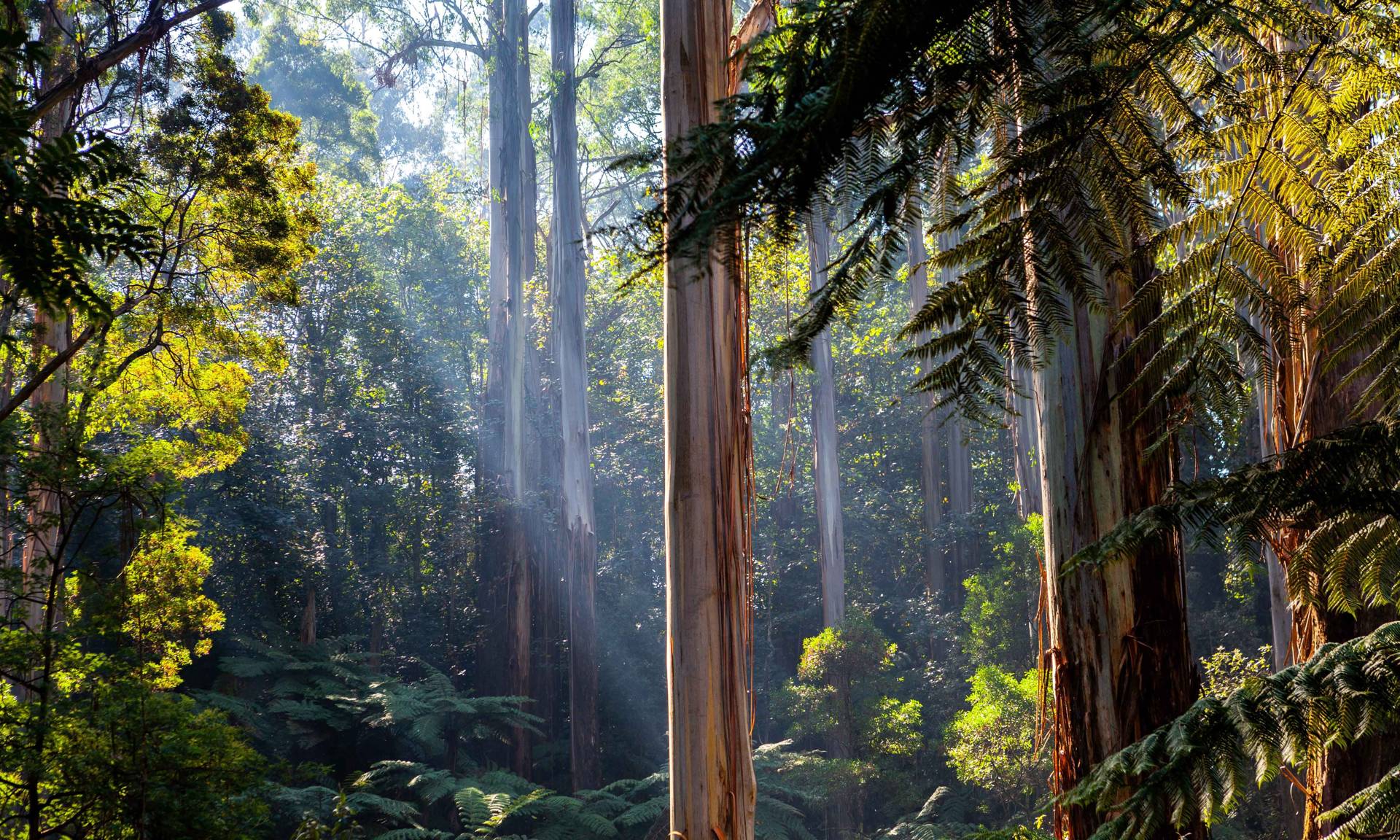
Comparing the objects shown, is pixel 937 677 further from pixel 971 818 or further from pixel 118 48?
pixel 118 48

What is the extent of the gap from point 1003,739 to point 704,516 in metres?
7.88

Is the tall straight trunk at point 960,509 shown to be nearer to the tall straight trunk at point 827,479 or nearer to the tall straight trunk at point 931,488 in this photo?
the tall straight trunk at point 931,488

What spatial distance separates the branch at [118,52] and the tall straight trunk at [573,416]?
850cm

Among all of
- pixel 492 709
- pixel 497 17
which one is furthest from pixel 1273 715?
pixel 497 17

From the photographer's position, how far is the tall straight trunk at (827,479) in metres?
15.8

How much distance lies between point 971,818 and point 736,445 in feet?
31.8

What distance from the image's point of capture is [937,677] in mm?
13977

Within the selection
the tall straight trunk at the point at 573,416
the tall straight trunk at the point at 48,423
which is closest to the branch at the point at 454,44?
the tall straight trunk at the point at 573,416

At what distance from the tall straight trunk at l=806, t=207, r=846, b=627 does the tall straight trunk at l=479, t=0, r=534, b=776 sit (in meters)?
4.57

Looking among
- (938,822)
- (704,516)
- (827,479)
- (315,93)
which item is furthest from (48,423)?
(315,93)

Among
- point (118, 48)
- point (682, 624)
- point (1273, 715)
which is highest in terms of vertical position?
point (118, 48)

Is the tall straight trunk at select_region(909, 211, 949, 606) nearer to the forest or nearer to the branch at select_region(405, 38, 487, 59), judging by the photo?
the forest

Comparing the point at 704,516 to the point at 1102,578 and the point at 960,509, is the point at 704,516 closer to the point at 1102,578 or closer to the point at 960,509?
the point at 1102,578

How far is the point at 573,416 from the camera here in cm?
1577
